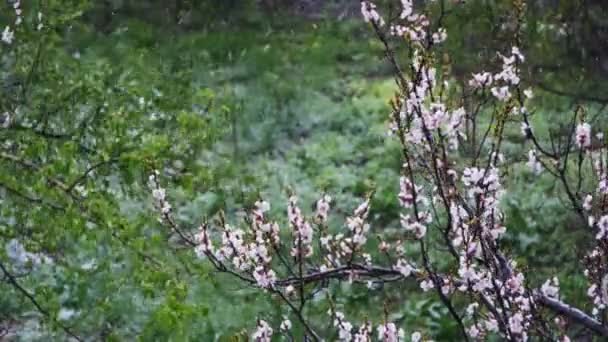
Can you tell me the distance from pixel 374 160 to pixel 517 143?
1089 mm

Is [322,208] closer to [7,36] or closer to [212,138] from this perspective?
[212,138]

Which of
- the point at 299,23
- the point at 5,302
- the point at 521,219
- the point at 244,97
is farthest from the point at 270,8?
the point at 5,302

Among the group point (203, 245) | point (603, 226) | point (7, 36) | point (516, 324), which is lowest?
point (516, 324)

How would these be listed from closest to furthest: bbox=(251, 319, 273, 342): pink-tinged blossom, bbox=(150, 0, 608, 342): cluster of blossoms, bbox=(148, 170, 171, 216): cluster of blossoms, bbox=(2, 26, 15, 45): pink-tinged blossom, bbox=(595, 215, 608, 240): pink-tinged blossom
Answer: bbox=(150, 0, 608, 342): cluster of blossoms → bbox=(595, 215, 608, 240): pink-tinged blossom → bbox=(251, 319, 273, 342): pink-tinged blossom → bbox=(148, 170, 171, 216): cluster of blossoms → bbox=(2, 26, 15, 45): pink-tinged blossom

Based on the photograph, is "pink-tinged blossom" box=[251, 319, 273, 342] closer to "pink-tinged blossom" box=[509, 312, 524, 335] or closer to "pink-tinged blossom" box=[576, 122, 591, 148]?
"pink-tinged blossom" box=[509, 312, 524, 335]

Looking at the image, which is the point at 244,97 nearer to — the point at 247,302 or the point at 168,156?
the point at 247,302

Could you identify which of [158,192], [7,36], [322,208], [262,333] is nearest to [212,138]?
[158,192]

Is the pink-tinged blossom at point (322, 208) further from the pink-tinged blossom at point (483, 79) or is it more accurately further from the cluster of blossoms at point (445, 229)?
the pink-tinged blossom at point (483, 79)

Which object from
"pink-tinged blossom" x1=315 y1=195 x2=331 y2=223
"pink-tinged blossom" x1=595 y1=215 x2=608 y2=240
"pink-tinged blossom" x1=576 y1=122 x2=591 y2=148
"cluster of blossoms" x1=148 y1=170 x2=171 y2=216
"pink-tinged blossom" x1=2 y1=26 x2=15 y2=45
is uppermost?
"pink-tinged blossom" x1=2 y1=26 x2=15 y2=45

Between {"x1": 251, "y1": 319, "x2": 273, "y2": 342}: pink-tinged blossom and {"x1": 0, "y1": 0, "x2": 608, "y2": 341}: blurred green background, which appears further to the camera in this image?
{"x1": 0, "y1": 0, "x2": 608, "y2": 341}: blurred green background

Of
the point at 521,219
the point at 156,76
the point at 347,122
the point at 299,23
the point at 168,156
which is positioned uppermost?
the point at 299,23

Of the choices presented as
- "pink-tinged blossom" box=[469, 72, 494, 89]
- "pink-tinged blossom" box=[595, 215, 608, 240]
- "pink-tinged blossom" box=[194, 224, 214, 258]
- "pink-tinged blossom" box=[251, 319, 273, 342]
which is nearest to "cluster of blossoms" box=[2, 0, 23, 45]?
"pink-tinged blossom" box=[194, 224, 214, 258]

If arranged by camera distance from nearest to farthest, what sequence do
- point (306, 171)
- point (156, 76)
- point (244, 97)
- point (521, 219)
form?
point (156, 76)
point (521, 219)
point (306, 171)
point (244, 97)

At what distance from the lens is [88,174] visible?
347 centimetres
